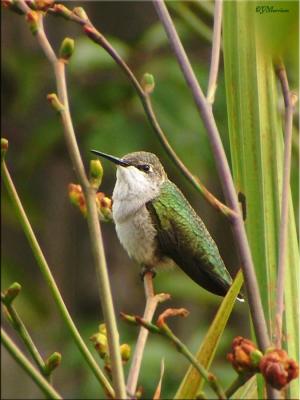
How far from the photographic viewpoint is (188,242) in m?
1.22

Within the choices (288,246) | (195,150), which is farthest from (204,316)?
(288,246)

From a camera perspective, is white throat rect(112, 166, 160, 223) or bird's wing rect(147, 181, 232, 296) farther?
white throat rect(112, 166, 160, 223)

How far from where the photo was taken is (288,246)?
0.89m

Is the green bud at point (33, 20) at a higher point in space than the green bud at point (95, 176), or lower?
higher

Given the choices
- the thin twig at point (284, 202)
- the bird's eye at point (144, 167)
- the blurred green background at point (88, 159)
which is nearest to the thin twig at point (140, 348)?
the thin twig at point (284, 202)

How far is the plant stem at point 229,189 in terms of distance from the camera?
0.68 m

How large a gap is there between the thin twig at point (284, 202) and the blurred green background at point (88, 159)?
1178 mm

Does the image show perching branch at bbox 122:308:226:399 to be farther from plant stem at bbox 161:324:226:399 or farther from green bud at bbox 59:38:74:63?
green bud at bbox 59:38:74:63

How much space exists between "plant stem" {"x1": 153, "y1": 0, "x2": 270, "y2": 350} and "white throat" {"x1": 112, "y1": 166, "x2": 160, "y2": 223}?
1.65ft

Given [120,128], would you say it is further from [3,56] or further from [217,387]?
[217,387]

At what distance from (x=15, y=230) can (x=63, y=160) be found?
446mm

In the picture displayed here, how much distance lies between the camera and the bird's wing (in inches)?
44.5

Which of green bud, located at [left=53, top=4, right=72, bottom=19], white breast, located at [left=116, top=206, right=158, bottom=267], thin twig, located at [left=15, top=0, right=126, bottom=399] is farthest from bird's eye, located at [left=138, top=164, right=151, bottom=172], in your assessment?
thin twig, located at [left=15, top=0, right=126, bottom=399]

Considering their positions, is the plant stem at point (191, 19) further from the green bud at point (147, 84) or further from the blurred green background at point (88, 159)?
the green bud at point (147, 84)
